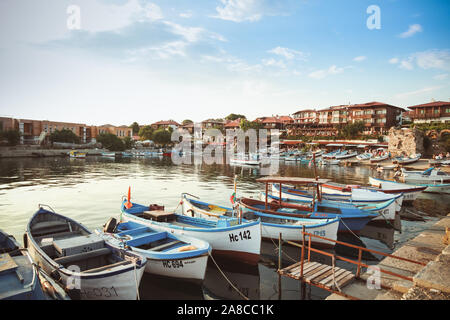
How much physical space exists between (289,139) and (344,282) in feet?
304

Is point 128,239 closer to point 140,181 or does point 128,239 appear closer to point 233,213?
point 233,213

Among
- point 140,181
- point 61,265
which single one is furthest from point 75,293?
point 140,181

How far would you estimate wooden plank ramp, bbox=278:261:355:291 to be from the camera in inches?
321

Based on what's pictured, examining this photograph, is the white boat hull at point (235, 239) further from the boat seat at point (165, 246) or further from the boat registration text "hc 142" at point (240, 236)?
the boat seat at point (165, 246)

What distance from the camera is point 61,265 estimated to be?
321 inches

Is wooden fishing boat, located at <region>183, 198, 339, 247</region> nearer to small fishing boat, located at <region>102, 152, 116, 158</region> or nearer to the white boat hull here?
the white boat hull

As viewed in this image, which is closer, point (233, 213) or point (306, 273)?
point (306, 273)

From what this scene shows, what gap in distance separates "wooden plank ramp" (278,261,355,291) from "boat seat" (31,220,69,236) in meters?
9.76

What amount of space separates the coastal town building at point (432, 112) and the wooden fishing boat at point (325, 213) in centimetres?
7697

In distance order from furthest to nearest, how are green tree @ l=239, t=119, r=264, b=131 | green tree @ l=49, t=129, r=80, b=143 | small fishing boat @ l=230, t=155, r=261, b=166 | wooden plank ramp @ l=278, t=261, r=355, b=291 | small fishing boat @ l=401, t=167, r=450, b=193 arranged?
green tree @ l=239, t=119, r=264, b=131
green tree @ l=49, t=129, r=80, b=143
small fishing boat @ l=230, t=155, r=261, b=166
small fishing boat @ l=401, t=167, r=450, b=193
wooden plank ramp @ l=278, t=261, r=355, b=291

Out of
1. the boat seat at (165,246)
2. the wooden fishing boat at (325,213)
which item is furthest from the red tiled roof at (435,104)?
the boat seat at (165,246)

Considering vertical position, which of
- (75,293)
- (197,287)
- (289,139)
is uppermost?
(289,139)

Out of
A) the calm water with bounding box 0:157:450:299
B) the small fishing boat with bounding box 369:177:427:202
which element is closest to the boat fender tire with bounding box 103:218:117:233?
the calm water with bounding box 0:157:450:299

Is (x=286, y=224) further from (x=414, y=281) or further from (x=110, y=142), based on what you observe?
(x=110, y=142)
